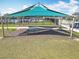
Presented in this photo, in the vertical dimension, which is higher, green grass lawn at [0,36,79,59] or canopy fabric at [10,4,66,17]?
canopy fabric at [10,4,66,17]

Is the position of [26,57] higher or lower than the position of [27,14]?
lower

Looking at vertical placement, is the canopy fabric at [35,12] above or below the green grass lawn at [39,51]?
above

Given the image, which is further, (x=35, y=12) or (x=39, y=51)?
(x=35, y=12)

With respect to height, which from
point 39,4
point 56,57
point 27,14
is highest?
point 39,4

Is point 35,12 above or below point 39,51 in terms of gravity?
above

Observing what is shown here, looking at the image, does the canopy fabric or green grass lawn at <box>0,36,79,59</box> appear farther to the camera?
the canopy fabric

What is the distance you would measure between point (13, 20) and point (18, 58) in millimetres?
32862

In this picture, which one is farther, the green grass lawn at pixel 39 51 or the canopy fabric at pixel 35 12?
the canopy fabric at pixel 35 12

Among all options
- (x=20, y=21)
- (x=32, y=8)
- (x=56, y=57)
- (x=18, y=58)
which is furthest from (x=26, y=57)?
(x=20, y=21)

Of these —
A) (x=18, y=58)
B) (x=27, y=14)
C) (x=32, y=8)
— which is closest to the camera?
(x=18, y=58)

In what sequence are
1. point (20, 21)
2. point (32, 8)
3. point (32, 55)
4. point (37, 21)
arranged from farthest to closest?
point (37, 21)
point (20, 21)
point (32, 8)
point (32, 55)

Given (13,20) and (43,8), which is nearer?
(43,8)

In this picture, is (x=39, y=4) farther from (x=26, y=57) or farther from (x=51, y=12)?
(x=26, y=57)

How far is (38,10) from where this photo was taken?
17125 mm
